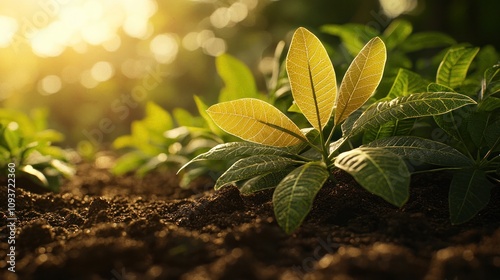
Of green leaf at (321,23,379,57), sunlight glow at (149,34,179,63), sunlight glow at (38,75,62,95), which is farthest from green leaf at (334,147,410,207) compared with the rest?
sunlight glow at (38,75,62,95)

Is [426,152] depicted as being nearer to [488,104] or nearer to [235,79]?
[488,104]

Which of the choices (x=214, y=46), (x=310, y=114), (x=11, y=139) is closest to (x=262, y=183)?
(x=310, y=114)

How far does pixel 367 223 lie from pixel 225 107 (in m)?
0.57

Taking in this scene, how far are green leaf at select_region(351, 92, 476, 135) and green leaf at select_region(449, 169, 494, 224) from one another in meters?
0.23

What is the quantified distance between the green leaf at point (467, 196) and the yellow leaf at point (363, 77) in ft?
1.28

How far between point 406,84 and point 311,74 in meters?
0.46

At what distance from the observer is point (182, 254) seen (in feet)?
3.95

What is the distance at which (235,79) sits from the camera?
7.92ft

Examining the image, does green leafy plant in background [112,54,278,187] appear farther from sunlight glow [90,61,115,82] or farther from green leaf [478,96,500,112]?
sunlight glow [90,61,115,82]

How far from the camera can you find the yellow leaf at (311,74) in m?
1.49

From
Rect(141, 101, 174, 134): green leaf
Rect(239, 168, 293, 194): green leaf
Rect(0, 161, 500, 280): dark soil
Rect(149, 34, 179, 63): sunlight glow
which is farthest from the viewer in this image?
Rect(149, 34, 179, 63): sunlight glow

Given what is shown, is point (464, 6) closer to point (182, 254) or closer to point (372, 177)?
point (372, 177)

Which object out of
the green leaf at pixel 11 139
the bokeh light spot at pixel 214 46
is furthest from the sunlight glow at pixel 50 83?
the green leaf at pixel 11 139

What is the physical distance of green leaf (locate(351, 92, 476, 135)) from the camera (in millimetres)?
1395
